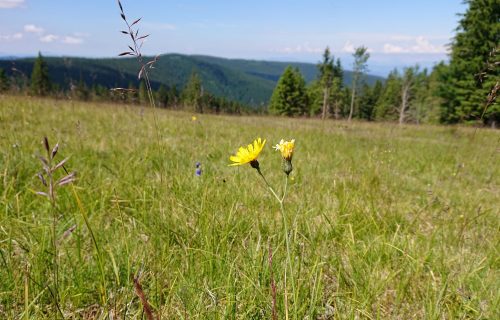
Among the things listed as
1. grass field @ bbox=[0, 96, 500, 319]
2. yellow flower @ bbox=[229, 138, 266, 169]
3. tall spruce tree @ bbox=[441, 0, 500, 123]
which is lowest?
grass field @ bbox=[0, 96, 500, 319]

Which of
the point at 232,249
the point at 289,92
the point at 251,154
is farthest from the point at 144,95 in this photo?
the point at 289,92

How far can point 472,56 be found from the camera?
25.8 m

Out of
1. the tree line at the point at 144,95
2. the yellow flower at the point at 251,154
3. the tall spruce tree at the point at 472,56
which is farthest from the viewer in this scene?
the tall spruce tree at the point at 472,56

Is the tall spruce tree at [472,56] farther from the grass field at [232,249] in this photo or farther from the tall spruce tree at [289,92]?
the tall spruce tree at [289,92]

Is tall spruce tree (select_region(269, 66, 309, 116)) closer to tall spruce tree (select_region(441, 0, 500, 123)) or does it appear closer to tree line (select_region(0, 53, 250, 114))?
tall spruce tree (select_region(441, 0, 500, 123))

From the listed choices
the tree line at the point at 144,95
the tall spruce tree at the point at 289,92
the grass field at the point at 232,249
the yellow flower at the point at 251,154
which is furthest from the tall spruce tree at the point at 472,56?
the tall spruce tree at the point at 289,92

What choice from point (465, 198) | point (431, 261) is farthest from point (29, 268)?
point (465, 198)

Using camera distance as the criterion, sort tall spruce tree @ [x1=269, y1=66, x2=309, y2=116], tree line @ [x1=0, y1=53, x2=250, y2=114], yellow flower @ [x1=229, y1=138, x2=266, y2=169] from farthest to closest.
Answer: tall spruce tree @ [x1=269, y1=66, x2=309, y2=116] → tree line @ [x1=0, y1=53, x2=250, y2=114] → yellow flower @ [x1=229, y1=138, x2=266, y2=169]

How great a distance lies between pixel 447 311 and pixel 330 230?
2.68ft

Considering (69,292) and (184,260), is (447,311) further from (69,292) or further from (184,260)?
(69,292)

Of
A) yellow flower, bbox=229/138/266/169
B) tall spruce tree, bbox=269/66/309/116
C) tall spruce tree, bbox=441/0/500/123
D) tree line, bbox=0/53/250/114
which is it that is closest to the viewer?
yellow flower, bbox=229/138/266/169

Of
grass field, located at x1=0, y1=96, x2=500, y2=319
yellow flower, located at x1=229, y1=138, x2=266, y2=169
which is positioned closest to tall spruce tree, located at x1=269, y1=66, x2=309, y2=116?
grass field, located at x1=0, y1=96, x2=500, y2=319

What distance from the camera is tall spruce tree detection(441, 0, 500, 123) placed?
2330 centimetres

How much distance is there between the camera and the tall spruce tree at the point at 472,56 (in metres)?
23.3
